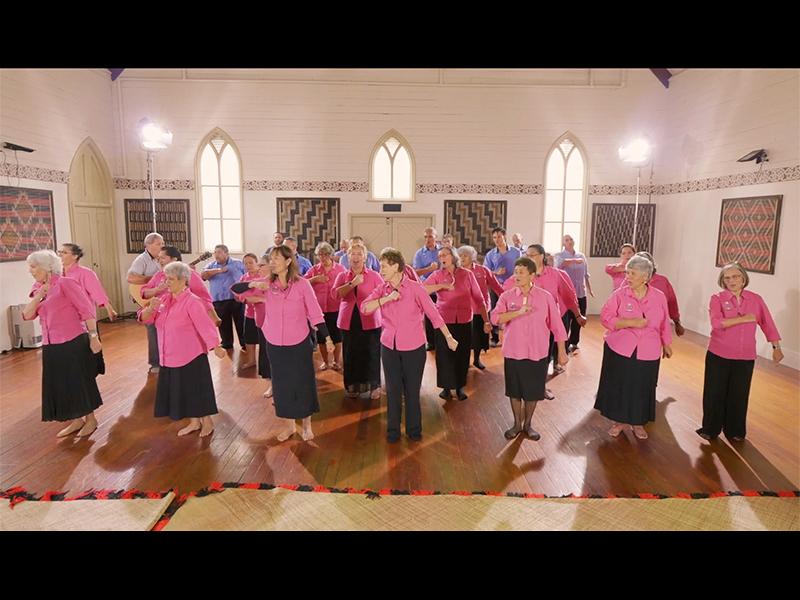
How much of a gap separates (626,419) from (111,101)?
35.0 feet

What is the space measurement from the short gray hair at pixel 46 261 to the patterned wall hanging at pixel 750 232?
854cm

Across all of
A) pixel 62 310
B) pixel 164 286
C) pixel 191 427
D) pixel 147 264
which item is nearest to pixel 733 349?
pixel 191 427

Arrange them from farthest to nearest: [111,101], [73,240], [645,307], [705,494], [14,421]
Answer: [111,101]
[73,240]
[14,421]
[645,307]
[705,494]

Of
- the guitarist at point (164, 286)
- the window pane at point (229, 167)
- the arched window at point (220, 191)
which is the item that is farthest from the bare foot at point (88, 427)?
the window pane at point (229, 167)

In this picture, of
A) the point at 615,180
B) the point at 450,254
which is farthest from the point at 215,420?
the point at 615,180

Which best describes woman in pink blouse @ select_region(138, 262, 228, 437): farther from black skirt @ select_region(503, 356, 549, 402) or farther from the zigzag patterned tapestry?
the zigzag patterned tapestry

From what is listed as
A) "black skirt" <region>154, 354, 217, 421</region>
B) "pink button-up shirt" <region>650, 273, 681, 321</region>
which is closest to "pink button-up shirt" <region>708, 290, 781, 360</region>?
"pink button-up shirt" <region>650, 273, 681, 321</region>

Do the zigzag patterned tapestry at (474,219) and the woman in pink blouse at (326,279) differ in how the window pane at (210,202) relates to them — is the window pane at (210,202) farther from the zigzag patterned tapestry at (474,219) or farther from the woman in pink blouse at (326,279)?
the woman in pink blouse at (326,279)

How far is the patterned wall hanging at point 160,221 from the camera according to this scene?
401 inches

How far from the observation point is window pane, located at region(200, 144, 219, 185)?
10.2 metres

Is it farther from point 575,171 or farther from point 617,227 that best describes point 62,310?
point 617,227

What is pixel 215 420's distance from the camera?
15.6ft

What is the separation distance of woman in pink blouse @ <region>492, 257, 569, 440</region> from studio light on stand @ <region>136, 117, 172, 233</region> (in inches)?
323

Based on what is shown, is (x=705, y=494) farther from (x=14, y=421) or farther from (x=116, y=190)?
(x=116, y=190)
